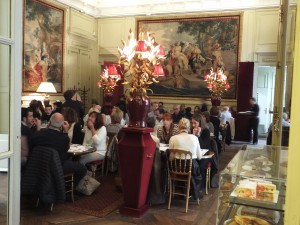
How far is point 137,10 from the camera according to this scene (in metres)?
13.1

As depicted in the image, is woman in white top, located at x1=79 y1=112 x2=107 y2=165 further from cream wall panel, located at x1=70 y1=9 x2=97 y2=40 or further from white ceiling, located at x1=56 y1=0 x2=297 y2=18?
cream wall panel, located at x1=70 y1=9 x2=97 y2=40

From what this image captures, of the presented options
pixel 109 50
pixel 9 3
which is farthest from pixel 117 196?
pixel 109 50

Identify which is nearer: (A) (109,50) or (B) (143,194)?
(B) (143,194)

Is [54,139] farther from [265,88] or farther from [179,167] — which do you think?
[265,88]

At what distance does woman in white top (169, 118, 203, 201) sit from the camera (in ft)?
14.6

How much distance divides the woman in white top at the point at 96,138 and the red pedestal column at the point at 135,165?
1.29m

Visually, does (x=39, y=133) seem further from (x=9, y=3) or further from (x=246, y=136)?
(x=246, y=136)

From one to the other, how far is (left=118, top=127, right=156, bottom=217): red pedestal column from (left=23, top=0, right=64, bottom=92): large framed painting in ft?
22.5

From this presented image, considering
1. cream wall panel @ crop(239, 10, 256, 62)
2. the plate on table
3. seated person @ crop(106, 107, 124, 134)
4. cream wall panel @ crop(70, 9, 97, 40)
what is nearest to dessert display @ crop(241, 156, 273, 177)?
the plate on table

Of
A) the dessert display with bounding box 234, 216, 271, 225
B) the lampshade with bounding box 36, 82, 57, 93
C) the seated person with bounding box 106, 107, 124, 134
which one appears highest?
the lampshade with bounding box 36, 82, 57, 93

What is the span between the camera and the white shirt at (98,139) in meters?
5.37

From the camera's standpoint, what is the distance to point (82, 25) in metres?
12.8

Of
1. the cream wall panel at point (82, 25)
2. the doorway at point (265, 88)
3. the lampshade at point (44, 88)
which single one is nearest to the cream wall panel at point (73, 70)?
the cream wall panel at point (82, 25)

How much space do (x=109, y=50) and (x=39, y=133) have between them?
999 cm
